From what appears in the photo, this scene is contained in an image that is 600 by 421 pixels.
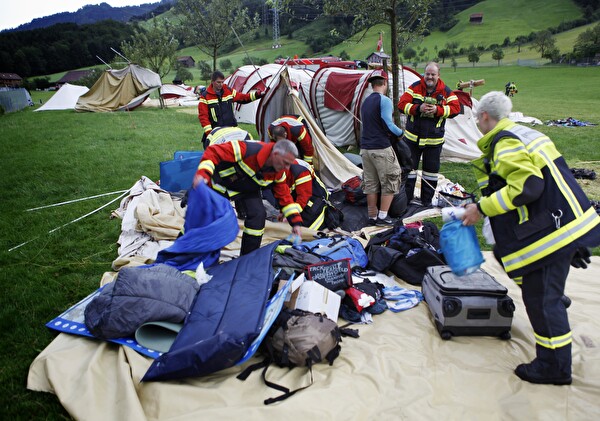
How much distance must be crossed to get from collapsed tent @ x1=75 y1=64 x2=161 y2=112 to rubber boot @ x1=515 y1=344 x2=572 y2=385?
19246mm

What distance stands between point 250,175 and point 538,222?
2.59 metres

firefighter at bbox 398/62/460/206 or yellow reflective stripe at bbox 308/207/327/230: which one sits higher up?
firefighter at bbox 398/62/460/206

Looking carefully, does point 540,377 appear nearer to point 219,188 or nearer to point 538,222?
point 538,222

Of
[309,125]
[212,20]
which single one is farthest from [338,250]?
[212,20]

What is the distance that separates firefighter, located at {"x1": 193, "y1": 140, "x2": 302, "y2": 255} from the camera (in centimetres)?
381

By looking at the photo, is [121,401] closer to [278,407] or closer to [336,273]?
[278,407]

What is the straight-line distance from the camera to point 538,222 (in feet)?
8.06

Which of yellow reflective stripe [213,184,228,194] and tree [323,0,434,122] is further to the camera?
tree [323,0,434,122]

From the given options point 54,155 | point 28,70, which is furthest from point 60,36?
point 54,155

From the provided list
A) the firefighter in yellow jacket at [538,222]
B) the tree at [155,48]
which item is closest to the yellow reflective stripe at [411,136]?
the firefighter in yellow jacket at [538,222]

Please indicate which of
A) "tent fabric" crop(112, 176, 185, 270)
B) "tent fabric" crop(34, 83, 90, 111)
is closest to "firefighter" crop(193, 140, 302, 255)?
"tent fabric" crop(112, 176, 185, 270)

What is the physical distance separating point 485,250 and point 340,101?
570 cm

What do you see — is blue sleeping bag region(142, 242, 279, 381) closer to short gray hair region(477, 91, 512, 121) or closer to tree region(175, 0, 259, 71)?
short gray hair region(477, 91, 512, 121)

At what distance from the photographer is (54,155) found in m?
9.37
